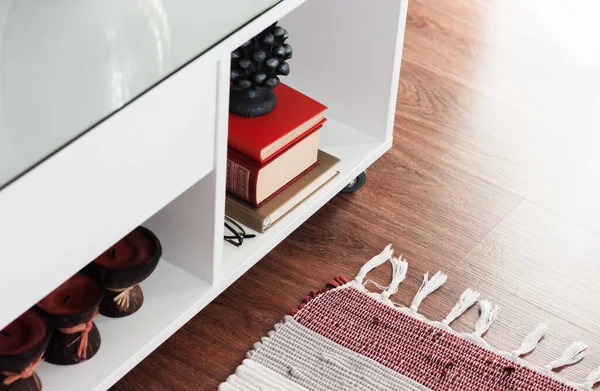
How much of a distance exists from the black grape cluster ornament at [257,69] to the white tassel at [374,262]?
295 millimetres

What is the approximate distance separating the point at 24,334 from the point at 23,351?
6cm

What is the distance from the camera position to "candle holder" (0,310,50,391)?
3.59 ft

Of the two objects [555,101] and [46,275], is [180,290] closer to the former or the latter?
[46,275]

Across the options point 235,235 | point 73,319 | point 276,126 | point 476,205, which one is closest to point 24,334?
point 73,319

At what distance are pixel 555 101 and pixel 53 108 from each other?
51.0 inches

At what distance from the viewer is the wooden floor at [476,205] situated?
1.47 meters

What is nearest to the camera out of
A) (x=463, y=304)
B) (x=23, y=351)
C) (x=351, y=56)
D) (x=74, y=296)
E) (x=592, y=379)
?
(x=23, y=351)

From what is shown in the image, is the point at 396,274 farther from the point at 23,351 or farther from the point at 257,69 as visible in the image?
the point at 23,351

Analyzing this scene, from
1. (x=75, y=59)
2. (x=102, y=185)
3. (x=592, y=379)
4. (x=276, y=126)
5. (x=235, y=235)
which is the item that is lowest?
(x=592, y=379)

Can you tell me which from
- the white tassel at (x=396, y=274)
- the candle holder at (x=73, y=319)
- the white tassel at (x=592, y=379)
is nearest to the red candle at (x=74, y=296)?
the candle holder at (x=73, y=319)

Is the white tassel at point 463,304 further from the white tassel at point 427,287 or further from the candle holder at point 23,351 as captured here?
the candle holder at point 23,351

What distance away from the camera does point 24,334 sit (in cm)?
116

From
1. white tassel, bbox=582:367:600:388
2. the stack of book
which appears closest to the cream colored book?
the stack of book

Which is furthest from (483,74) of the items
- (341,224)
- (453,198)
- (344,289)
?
(344,289)
